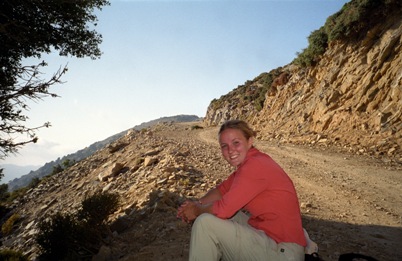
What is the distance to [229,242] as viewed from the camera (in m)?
2.58

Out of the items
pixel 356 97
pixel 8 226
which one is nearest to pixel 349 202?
pixel 356 97

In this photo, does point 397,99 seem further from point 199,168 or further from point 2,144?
point 2,144

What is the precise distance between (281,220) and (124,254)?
4181 mm

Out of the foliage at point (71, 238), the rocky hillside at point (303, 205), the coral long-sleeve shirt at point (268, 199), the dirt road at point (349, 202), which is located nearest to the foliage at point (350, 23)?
the rocky hillside at point (303, 205)

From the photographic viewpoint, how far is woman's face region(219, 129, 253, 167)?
307 centimetres

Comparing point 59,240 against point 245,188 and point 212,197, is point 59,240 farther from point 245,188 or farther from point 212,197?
point 245,188

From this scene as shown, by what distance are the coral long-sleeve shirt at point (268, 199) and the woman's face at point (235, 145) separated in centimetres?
→ 42

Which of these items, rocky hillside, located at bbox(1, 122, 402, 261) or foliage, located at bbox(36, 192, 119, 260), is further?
foliage, located at bbox(36, 192, 119, 260)

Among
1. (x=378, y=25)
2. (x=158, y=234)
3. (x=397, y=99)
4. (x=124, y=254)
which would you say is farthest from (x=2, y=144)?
(x=378, y=25)

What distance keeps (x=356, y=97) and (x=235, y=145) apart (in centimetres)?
1490

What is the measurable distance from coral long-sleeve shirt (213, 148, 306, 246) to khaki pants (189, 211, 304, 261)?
0.10 metres

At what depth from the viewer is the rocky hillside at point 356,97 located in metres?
12.3

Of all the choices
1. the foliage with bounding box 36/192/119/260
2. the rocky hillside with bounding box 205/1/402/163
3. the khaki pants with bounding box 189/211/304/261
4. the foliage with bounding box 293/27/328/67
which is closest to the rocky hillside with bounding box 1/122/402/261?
the foliage with bounding box 36/192/119/260

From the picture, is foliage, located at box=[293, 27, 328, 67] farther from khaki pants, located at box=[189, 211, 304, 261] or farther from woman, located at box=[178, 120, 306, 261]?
khaki pants, located at box=[189, 211, 304, 261]
